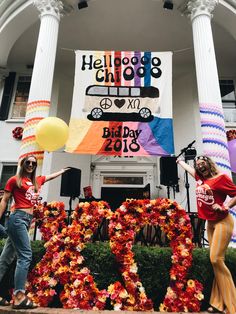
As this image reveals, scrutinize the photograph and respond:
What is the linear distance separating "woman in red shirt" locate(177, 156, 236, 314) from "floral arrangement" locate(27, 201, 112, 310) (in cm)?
146

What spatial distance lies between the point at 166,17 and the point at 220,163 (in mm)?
5200

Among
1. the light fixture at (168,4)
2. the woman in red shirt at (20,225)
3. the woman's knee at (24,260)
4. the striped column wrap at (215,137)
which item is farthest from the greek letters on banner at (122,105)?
the woman's knee at (24,260)

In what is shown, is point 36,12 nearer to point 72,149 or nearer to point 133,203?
point 72,149

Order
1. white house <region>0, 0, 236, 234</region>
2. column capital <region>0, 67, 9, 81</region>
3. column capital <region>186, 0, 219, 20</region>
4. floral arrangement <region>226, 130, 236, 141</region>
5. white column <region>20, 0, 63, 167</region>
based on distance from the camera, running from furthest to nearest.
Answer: column capital <region>0, 67, 9, 81</region>
floral arrangement <region>226, 130, 236, 141</region>
column capital <region>186, 0, 219, 20</region>
white house <region>0, 0, 236, 234</region>
white column <region>20, 0, 63, 167</region>

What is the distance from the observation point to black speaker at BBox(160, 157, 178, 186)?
7540 mm

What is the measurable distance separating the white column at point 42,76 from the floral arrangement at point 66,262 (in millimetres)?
2176

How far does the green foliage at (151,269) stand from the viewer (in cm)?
379

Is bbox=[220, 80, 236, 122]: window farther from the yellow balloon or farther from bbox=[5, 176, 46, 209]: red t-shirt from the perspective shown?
bbox=[5, 176, 46, 209]: red t-shirt

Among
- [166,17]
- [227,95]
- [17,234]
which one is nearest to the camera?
[17,234]

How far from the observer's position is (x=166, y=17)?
826cm

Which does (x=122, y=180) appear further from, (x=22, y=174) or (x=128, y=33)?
(x=22, y=174)

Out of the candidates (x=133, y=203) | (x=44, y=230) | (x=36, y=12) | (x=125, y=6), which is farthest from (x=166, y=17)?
(x=44, y=230)

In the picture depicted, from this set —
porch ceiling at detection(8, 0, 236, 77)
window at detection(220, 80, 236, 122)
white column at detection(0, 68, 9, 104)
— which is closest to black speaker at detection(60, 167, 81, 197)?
porch ceiling at detection(8, 0, 236, 77)

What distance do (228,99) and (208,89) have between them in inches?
187
